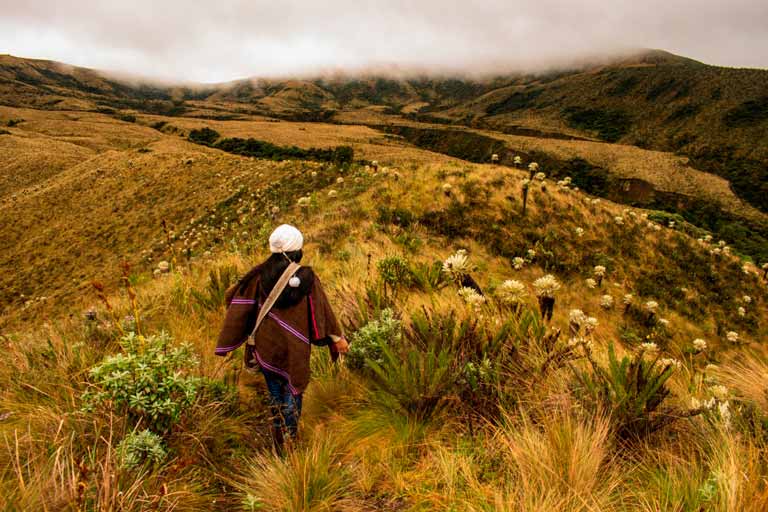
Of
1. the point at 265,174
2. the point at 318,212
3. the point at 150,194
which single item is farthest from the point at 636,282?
the point at 150,194

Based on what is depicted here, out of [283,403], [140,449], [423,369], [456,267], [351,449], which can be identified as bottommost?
[351,449]

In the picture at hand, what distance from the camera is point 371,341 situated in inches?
139

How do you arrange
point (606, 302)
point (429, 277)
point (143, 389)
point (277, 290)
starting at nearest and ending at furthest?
point (143, 389), point (277, 290), point (429, 277), point (606, 302)

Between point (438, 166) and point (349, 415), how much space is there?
10194 millimetres

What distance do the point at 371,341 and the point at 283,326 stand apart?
91cm

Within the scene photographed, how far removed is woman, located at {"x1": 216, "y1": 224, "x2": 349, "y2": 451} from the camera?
2.93 m

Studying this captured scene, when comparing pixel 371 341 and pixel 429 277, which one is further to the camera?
pixel 429 277

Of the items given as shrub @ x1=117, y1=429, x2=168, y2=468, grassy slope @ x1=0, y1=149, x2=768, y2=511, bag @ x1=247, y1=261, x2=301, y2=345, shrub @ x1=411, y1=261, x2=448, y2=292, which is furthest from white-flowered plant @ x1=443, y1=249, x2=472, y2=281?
shrub @ x1=117, y1=429, x2=168, y2=468

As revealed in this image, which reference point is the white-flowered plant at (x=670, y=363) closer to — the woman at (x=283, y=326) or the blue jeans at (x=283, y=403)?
the woman at (x=283, y=326)

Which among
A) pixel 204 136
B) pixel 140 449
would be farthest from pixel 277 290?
pixel 204 136

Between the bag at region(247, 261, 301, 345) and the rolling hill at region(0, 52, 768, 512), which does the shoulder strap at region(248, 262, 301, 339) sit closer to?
the bag at region(247, 261, 301, 345)

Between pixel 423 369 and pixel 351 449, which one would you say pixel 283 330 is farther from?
pixel 423 369

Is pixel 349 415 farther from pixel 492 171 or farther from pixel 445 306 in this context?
pixel 492 171

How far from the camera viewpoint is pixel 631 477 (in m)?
2.22
